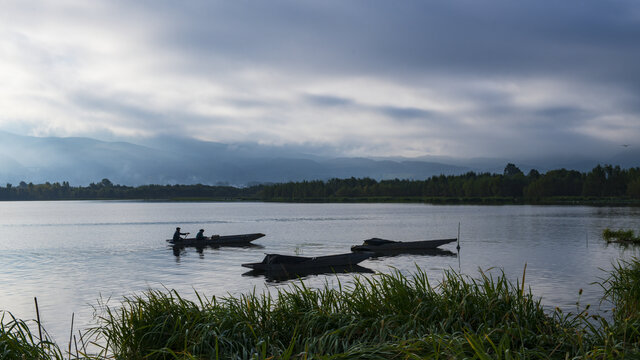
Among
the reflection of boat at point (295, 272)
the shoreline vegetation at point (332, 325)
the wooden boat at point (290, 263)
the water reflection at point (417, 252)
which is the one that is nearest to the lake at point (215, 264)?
the reflection of boat at point (295, 272)

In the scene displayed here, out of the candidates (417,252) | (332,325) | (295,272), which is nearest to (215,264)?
(295,272)

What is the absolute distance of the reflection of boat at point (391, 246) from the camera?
40.0m

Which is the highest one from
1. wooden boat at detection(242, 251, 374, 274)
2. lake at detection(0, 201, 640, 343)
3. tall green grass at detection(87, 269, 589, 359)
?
tall green grass at detection(87, 269, 589, 359)

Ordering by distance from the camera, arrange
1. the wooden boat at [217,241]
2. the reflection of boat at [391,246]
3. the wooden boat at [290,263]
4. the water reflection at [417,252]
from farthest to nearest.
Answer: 1. the wooden boat at [217,241]
2. the reflection of boat at [391,246]
3. the water reflection at [417,252]
4. the wooden boat at [290,263]

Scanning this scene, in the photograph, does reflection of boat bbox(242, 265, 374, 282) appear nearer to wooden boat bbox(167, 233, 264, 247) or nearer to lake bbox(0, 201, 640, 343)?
lake bbox(0, 201, 640, 343)

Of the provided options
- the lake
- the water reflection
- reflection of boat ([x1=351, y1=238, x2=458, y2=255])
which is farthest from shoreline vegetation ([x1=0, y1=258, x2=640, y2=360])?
reflection of boat ([x1=351, y1=238, x2=458, y2=255])

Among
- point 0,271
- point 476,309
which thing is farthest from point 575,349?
point 0,271

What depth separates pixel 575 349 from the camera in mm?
8680

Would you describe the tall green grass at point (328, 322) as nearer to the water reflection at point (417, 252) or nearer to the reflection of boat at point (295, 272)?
the reflection of boat at point (295, 272)

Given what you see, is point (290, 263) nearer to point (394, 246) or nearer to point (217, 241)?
point (394, 246)

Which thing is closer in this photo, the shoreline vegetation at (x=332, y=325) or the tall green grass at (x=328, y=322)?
the shoreline vegetation at (x=332, y=325)

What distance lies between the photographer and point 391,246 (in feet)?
133

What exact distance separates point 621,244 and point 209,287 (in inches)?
1311

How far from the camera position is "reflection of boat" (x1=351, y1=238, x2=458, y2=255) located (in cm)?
4000
